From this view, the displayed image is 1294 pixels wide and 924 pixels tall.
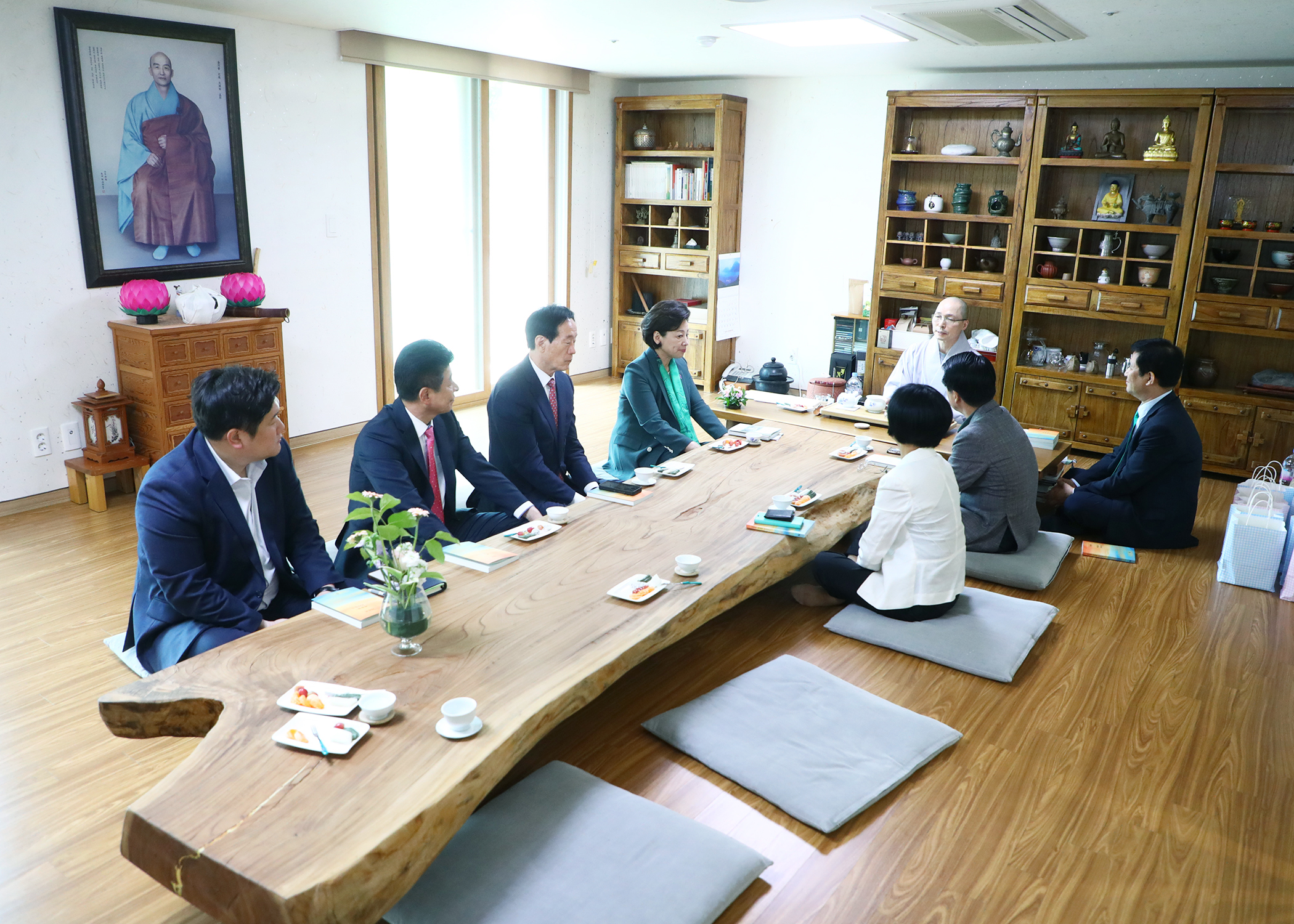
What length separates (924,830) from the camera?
243 cm

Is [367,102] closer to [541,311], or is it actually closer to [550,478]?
[541,311]

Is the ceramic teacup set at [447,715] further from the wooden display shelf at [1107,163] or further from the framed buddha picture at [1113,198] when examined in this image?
the framed buddha picture at [1113,198]

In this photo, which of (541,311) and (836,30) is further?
(836,30)

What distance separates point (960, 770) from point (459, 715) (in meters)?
1.52

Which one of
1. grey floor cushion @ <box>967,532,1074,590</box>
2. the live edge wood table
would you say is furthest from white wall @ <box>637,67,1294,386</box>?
the live edge wood table

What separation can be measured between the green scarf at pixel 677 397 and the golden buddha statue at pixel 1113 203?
3.37 metres

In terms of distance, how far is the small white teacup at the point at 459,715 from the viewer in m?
1.98

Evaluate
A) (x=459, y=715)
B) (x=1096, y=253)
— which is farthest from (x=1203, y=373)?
(x=459, y=715)

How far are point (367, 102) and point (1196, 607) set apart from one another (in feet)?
18.0

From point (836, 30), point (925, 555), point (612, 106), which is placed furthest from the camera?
point (612, 106)

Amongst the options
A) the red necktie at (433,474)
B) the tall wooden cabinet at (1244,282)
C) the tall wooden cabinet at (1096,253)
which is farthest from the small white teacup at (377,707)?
the tall wooden cabinet at (1244,282)

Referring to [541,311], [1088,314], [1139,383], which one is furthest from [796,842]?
[1088,314]

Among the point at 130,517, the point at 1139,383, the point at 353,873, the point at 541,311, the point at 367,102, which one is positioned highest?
the point at 367,102

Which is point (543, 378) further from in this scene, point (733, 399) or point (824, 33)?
point (824, 33)
